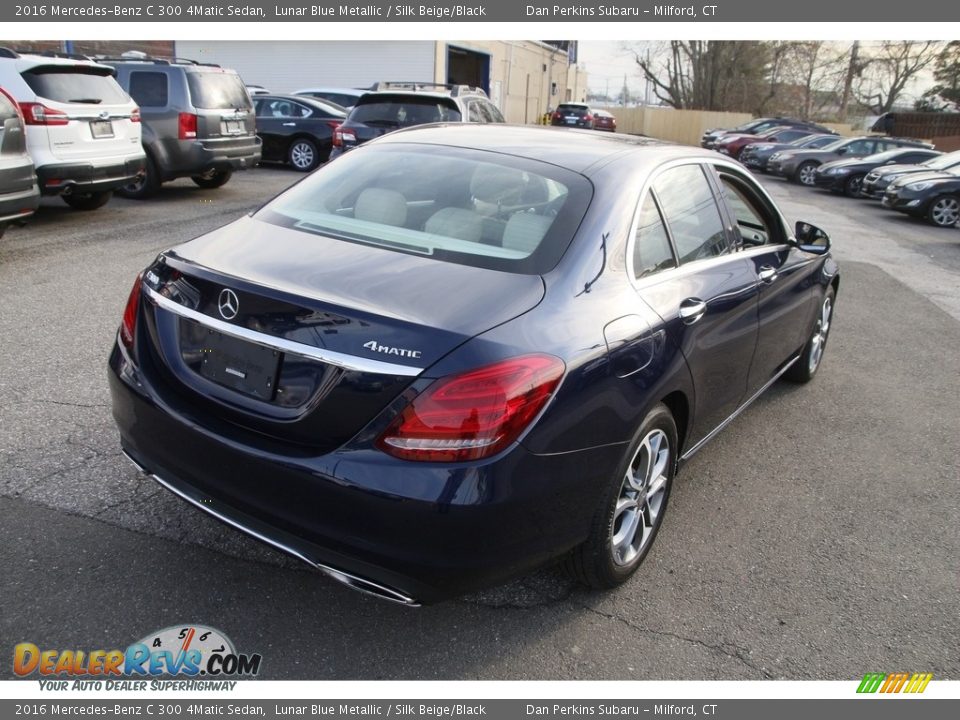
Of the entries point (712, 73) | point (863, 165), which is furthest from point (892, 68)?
point (863, 165)

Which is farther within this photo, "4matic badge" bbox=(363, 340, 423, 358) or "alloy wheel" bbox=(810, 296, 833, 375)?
"alloy wheel" bbox=(810, 296, 833, 375)

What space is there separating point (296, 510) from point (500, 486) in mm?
619

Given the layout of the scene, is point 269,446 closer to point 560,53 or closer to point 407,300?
point 407,300

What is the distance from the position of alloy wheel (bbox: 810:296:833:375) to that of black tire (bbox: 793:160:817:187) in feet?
64.4

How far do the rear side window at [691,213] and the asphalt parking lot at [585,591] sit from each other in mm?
1200

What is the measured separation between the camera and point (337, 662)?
2.59m

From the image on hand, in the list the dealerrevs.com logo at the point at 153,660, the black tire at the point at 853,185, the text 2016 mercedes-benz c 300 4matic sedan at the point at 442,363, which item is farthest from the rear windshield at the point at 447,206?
the black tire at the point at 853,185

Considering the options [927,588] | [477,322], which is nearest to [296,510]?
[477,322]

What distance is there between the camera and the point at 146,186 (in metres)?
11.5

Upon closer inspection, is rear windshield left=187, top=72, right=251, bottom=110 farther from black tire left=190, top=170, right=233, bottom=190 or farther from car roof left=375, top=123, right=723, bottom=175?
car roof left=375, top=123, right=723, bottom=175

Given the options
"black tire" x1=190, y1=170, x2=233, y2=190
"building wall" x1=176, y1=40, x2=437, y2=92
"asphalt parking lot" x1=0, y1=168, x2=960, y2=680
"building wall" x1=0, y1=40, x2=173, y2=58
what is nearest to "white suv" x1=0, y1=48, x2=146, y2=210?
"black tire" x1=190, y1=170, x2=233, y2=190

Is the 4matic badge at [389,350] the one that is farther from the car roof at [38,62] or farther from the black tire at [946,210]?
the black tire at [946,210]

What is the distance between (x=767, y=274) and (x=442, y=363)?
2.44 metres

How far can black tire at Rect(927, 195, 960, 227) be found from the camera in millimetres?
15820
